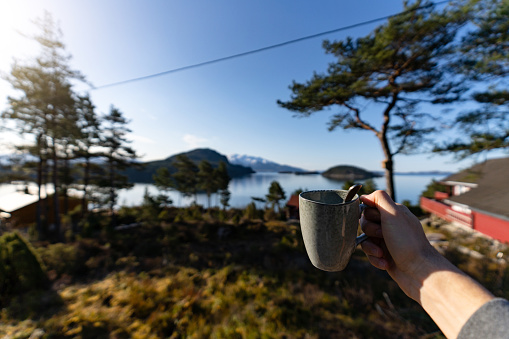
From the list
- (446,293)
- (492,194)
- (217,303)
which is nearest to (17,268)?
(217,303)

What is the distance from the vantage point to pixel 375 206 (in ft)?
3.20

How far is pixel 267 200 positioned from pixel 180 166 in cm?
1120

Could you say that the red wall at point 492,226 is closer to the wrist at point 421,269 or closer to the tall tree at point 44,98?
the wrist at point 421,269

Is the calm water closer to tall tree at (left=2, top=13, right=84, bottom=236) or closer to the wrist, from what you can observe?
the wrist

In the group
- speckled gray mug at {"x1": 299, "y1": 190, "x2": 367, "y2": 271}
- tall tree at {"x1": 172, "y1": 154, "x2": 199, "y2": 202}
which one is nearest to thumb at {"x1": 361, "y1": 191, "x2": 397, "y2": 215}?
speckled gray mug at {"x1": 299, "y1": 190, "x2": 367, "y2": 271}

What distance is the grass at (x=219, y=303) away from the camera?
9.29ft

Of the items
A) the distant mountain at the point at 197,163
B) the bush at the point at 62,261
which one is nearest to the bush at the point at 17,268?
the bush at the point at 62,261

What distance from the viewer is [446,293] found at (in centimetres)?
76

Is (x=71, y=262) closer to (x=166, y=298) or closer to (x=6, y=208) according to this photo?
(x=166, y=298)

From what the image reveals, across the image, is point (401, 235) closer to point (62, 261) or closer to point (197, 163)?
point (62, 261)

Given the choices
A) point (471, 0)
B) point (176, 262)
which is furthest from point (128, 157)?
point (471, 0)

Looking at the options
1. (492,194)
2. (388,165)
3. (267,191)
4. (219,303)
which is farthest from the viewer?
(267,191)

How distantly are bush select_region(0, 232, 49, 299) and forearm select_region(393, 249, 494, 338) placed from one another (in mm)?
8324

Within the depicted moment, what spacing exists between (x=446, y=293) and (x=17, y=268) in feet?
28.3
